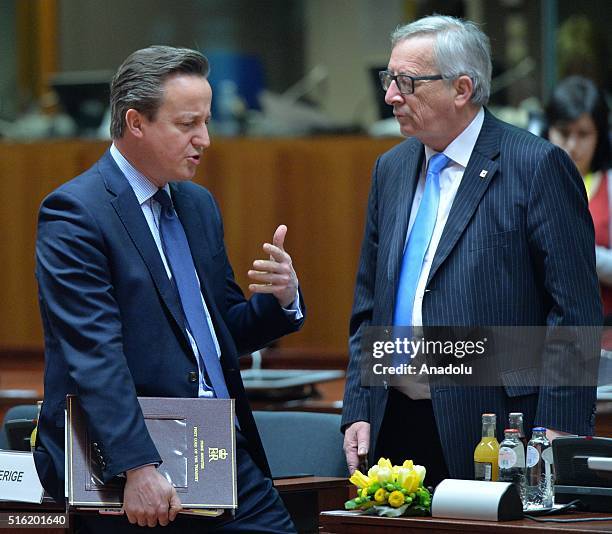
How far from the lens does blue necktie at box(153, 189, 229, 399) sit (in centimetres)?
302

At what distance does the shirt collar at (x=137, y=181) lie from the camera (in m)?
3.08

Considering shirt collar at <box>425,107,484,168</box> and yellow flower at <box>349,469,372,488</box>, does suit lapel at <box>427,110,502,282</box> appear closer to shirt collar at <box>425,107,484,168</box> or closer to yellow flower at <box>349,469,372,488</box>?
shirt collar at <box>425,107,484,168</box>

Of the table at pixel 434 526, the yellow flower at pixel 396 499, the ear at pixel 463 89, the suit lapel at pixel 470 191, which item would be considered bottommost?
the table at pixel 434 526

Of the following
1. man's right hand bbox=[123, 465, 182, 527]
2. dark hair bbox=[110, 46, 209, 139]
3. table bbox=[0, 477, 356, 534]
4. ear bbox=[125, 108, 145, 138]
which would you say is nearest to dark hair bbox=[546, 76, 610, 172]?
table bbox=[0, 477, 356, 534]

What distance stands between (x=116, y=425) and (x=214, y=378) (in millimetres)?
320

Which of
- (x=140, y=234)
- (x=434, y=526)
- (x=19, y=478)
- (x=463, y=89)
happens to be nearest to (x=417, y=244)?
(x=463, y=89)

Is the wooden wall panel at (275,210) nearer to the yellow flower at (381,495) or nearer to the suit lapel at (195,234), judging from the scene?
the suit lapel at (195,234)

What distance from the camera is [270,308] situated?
3199 mm

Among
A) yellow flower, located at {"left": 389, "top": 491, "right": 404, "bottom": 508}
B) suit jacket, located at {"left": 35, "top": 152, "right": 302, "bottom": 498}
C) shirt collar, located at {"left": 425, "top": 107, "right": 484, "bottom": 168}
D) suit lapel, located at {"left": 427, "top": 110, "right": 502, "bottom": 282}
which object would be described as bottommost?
yellow flower, located at {"left": 389, "top": 491, "right": 404, "bottom": 508}

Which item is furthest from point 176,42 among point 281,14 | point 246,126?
point 246,126

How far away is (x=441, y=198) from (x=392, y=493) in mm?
884

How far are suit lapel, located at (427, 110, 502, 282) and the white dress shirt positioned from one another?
28 millimetres

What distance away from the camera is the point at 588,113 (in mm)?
4680

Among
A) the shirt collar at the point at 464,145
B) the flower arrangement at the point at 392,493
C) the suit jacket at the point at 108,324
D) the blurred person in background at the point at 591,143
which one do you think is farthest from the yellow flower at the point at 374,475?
the blurred person in background at the point at 591,143
